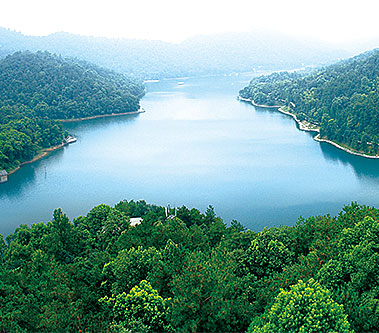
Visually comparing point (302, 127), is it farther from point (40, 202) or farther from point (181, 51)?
point (181, 51)

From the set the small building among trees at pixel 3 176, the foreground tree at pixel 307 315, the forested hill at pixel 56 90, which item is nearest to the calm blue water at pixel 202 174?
the small building among trees at pixel 3 176

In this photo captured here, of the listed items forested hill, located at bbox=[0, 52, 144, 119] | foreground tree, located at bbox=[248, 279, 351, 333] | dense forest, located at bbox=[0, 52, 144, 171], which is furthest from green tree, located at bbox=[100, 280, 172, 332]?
forested hill, located at bbox=[0, 52, 144, 119]

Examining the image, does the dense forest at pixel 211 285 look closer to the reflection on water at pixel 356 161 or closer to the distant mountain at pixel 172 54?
the reflection on water at pixel 356 161

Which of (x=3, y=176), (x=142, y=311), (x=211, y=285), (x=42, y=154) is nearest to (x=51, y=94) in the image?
(x=42, y=154)

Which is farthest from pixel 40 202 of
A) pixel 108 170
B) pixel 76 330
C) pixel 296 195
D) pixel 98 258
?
pixel 76 330

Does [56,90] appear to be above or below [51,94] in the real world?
above

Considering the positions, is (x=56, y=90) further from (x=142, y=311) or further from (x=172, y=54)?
(x=172, y=54)

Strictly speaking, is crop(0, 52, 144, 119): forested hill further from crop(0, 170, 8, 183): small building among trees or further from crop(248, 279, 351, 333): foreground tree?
crop(248, 279, 351, 333): foreground tree
